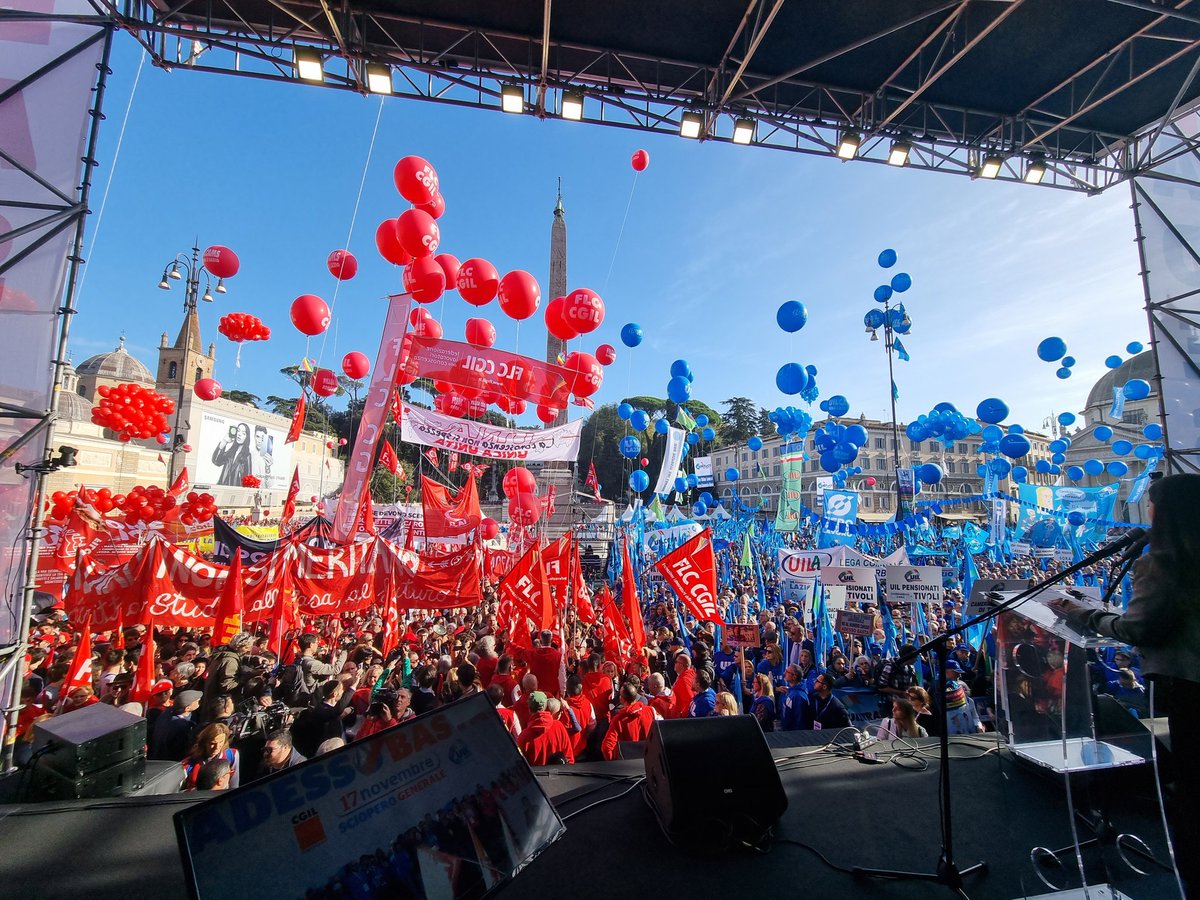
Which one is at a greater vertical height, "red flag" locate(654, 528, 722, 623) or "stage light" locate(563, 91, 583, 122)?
"stage light" locate(563, 91, 583, 122)

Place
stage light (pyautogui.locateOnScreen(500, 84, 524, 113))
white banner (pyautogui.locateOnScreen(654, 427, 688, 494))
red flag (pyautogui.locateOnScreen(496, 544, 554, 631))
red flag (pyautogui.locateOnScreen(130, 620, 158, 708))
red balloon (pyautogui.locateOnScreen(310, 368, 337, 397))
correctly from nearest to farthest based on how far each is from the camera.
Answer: red flag (pyautogui.locateOnScreen(130, 620, 158, 708))
stage light (pyautogui.locateOnScreen(500, 84, 524, 113))
red flag (pyautogui.locateOnScreen(496, 544, 554, 631))
red balloon (pyautogui.locateOnScreen(310, 368, 337, 397))
white banner (pyautogui.locateOnScreen(654, 427, 688, 494))

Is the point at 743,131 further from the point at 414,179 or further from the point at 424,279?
the point at 424,279

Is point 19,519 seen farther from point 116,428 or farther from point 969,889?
point 116,428

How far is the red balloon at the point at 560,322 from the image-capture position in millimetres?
10922

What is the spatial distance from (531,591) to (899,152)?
8.40 metres

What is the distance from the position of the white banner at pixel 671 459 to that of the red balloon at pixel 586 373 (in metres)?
7.69

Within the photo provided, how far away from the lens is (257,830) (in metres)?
1.73

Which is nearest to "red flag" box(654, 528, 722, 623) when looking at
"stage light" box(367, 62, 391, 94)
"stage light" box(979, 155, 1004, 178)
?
"stage light" box(979, 155, 1004, 178)

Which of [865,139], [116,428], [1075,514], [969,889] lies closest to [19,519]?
[969,889]

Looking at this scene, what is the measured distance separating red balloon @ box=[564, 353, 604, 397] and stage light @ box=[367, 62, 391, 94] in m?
6.66

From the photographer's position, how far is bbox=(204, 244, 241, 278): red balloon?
1108cm

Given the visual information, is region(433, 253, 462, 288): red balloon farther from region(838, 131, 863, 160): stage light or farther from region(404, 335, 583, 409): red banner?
region(838, 131, 863, 160): stage light

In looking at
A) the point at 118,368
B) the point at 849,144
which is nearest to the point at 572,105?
the point at 849,144

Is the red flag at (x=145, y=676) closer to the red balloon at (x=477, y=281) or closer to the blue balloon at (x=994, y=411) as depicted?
the red balloon at (x=477, y=281)
